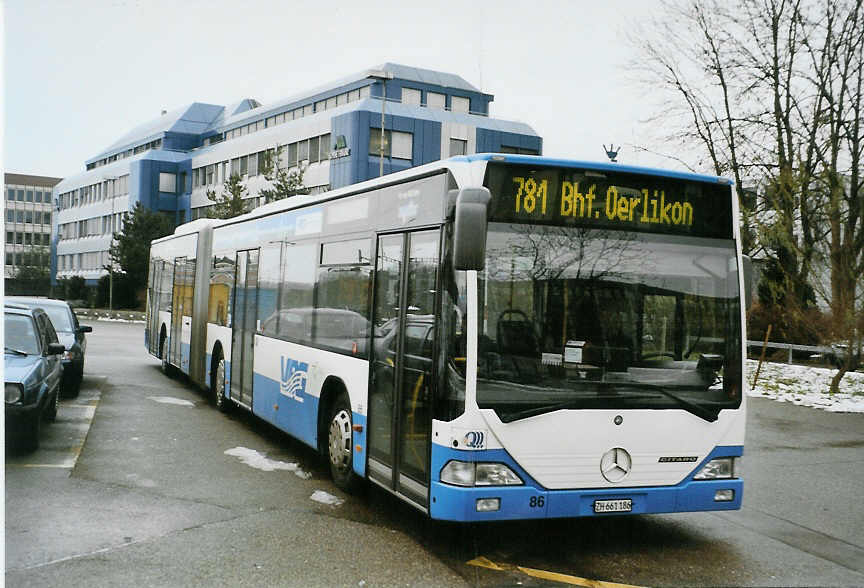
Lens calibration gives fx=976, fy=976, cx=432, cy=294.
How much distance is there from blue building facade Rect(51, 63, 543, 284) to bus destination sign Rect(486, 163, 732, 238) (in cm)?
3649

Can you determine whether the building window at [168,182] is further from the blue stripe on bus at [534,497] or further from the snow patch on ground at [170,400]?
the blue stripe on bus at [534,497]

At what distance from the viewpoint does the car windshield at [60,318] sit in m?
17.1

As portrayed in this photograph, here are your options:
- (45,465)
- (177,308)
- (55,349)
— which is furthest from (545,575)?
(177,308)

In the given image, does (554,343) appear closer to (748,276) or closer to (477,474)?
(477,474)

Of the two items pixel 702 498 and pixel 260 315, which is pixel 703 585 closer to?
pixel 702 498

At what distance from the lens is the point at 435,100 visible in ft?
217

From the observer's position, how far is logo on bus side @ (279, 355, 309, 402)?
1005 centimetres

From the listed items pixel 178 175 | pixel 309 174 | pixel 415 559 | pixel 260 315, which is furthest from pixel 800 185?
pixel 178 175

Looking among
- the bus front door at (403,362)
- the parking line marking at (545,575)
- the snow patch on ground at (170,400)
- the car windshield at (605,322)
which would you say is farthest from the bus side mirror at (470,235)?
the snow patch on ground at (170,400)

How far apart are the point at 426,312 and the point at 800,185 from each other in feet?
56.6

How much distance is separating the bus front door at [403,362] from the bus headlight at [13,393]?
13.9 feet

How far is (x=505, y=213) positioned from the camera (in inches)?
263

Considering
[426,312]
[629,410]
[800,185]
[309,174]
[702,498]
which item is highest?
[309,174]

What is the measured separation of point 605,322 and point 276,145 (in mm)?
59864
